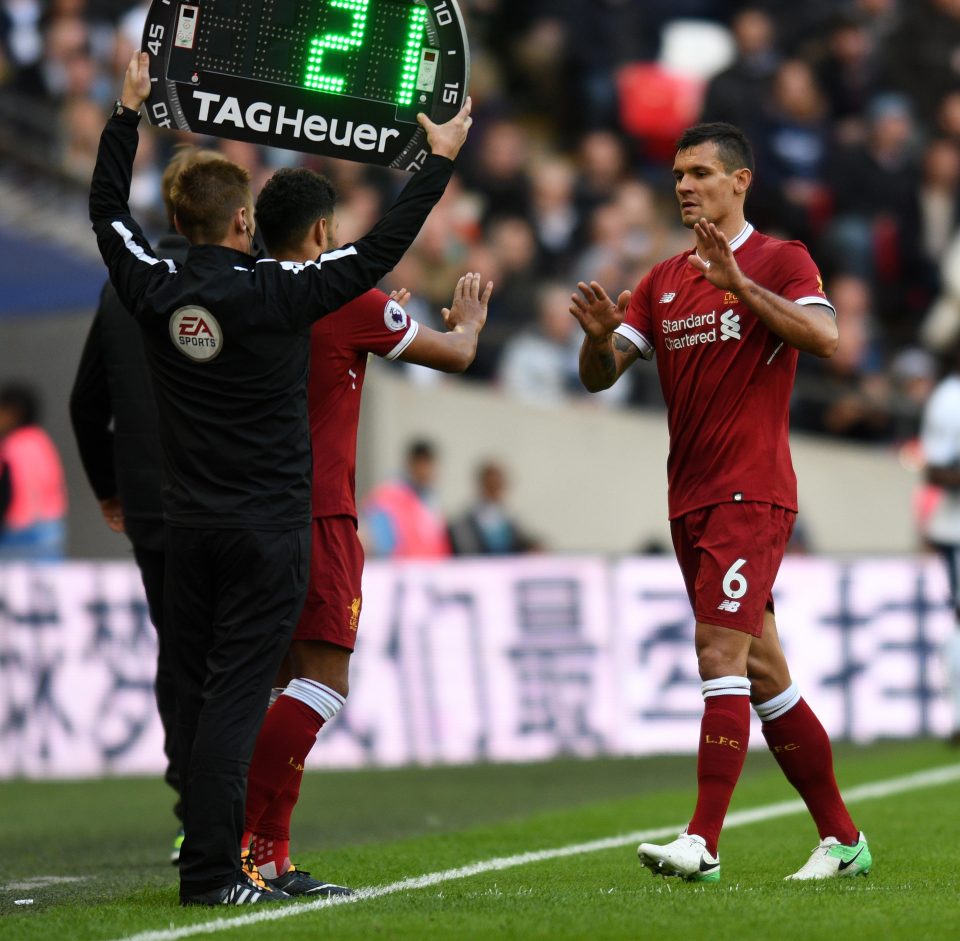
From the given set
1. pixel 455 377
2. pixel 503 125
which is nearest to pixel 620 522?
pixel 455 377

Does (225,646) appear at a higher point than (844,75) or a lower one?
lower

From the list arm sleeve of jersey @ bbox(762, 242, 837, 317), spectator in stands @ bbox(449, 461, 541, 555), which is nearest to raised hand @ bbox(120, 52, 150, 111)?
arm sleeve of jersey @ bbox(762, 242, 837, 317)

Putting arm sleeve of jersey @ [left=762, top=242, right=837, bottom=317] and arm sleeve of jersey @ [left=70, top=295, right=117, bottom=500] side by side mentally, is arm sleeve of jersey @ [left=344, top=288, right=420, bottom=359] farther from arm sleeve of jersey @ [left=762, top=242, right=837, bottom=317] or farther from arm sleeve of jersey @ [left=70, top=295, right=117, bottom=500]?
arm sleeve of jersey @ [left=70, top=295, right=117, bottom=500]

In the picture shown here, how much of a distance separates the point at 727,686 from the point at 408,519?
8.68 meters

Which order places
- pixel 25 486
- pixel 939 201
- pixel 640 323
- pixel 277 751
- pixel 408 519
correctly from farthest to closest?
pixel 939 201, pixel 408 519, pixel 25 486, pixel 640 323, pixel 277 751

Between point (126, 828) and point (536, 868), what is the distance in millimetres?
3043

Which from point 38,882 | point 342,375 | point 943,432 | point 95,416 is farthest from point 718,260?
point 943,432

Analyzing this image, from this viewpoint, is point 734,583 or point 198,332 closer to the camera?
point 198,332

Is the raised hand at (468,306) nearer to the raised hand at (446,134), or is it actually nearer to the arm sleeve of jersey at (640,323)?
the raised hand at (446,134)

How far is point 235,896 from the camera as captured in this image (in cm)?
595

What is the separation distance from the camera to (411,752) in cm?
1330

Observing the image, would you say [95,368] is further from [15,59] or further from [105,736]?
[15,59]

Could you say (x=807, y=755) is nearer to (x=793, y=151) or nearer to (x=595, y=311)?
(x=595, y=311)

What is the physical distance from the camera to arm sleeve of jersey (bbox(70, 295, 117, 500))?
7.77m
